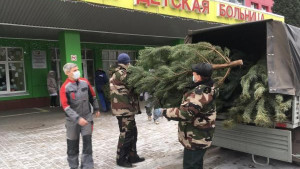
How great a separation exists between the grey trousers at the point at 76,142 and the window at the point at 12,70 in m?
9.02

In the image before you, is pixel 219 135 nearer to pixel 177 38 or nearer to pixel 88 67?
pixel 177 38

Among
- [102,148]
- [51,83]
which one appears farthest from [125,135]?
[51,83]

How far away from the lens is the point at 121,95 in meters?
4.34

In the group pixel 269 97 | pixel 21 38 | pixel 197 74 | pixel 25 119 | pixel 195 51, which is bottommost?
pixel 25 119

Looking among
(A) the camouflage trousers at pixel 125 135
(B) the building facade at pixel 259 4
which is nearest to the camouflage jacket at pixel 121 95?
(A) the camouflage trousers at pixel 125 135

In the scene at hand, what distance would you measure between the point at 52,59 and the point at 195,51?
1052cm

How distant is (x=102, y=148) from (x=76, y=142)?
1559 mm

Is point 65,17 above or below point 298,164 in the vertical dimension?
above

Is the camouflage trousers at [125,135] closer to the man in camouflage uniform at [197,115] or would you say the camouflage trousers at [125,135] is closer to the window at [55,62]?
the man in camouflage uniform at [197,115]

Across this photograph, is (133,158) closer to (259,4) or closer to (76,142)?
(76,142)

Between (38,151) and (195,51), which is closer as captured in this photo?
(195,51)

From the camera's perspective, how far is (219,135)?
4.45 meters

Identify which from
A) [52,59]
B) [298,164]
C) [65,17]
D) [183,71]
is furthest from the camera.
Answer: [52,59]

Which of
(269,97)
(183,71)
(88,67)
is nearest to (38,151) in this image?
(183,71)
